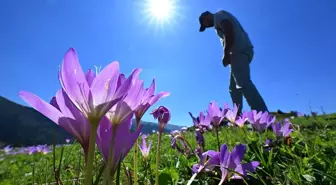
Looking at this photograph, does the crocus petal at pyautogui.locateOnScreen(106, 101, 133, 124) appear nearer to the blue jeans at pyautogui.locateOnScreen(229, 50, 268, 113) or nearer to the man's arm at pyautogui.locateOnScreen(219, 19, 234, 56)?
the blue jeans at pyautogui.locateOnScreen(229, 50, 268, 113)

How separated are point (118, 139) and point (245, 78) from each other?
30.8 ft

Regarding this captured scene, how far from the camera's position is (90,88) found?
1.80 ft

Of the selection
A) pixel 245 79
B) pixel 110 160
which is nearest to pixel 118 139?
pixel 110 160

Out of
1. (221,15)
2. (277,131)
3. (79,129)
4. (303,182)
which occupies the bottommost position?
(303,182)

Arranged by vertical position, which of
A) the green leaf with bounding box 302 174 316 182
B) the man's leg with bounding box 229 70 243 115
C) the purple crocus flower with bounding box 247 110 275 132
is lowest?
the green leaf with bounding box 302 174 316 182

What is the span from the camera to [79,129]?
61cm

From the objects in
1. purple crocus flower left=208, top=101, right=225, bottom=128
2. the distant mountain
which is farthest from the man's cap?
the distant mountain

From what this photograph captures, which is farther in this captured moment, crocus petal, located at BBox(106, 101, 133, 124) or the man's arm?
the man's arm

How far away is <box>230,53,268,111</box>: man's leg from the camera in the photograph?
8.99 m

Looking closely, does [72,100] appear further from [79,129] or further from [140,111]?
[140,111]

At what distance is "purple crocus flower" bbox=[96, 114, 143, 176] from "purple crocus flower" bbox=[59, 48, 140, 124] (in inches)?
3.9

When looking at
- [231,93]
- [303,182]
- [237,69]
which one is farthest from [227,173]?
[231,93]

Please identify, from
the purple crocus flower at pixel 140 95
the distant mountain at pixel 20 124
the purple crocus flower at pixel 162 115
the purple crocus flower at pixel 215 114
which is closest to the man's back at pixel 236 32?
the purple crocus flower at pixel 215 114

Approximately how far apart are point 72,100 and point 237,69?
31.4 ft
